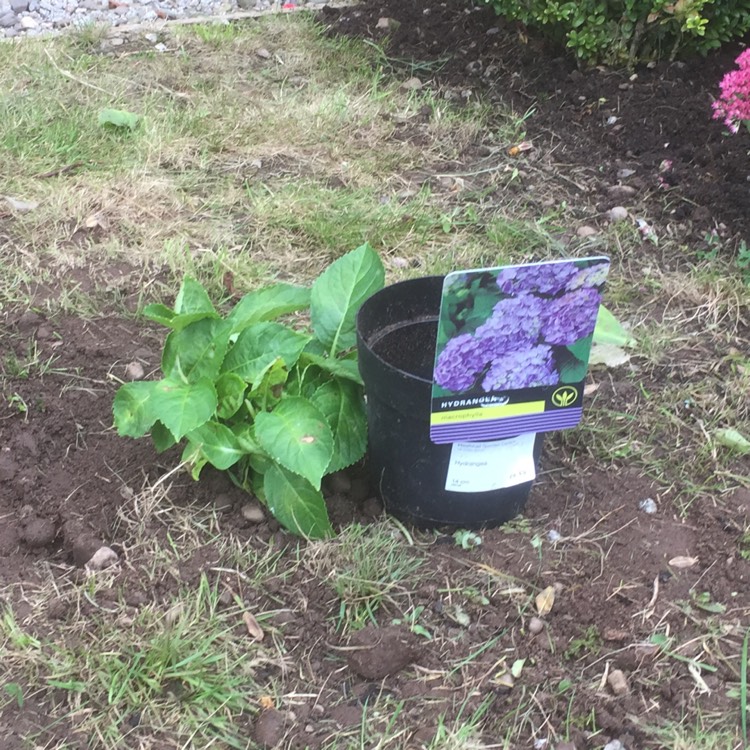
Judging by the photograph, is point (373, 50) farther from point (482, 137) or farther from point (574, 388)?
point (574, 388)

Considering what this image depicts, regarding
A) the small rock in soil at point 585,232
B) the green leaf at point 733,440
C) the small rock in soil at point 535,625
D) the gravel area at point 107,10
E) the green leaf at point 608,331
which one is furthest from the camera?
the gravel area at point 107,10

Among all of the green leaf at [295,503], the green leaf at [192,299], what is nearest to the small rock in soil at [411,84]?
the green leaf at [192,299]

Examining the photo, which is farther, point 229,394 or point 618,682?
point 229,394

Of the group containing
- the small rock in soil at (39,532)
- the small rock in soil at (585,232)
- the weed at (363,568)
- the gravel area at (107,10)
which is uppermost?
the small rock in soil at (585,232)

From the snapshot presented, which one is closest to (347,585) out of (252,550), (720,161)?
(252,550)

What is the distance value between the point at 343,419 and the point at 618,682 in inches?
30.9

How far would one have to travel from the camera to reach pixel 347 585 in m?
1.84

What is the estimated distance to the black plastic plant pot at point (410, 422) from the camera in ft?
5.77

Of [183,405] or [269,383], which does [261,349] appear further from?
[183,405]

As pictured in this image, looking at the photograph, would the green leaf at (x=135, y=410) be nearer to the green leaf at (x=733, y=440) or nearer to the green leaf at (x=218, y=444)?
the green leaf at (x=218, y=444)

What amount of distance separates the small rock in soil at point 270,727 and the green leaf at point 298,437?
43 cm

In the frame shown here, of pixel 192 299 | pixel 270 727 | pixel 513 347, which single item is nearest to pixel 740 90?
pixel 513 347

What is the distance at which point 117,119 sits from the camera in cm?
359

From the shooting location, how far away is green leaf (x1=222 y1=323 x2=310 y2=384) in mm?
1904
